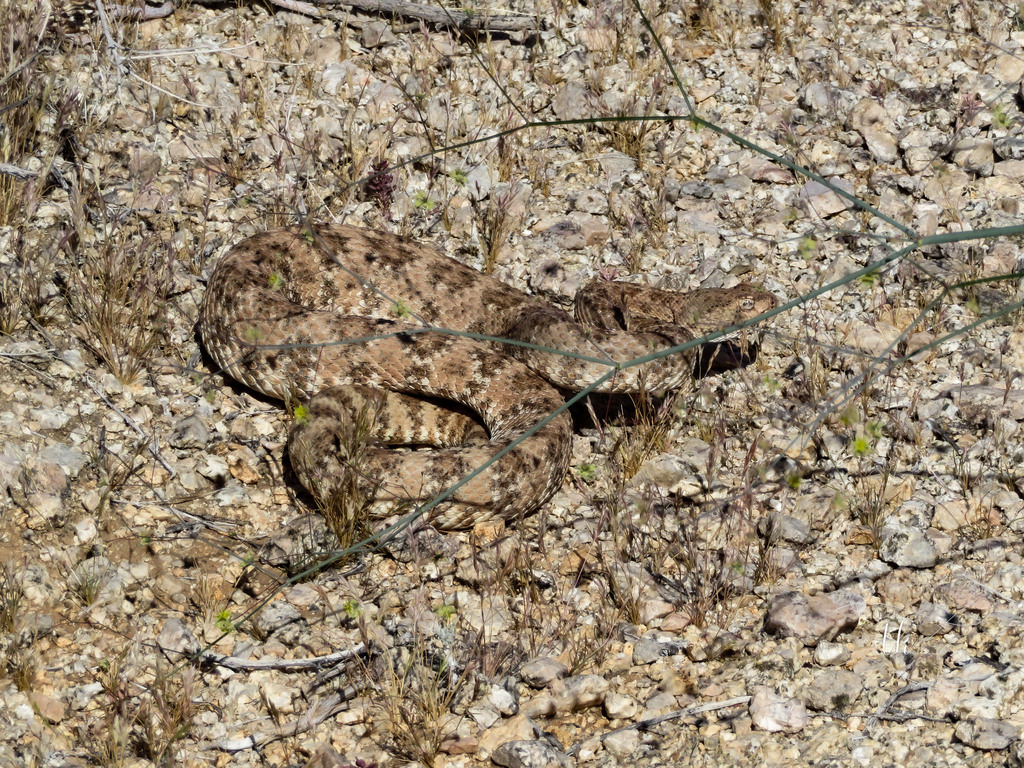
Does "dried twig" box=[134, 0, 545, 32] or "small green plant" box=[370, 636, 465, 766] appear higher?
"dried twig" box=[134, 0, 545, 32]

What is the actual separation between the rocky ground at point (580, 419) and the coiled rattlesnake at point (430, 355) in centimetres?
28

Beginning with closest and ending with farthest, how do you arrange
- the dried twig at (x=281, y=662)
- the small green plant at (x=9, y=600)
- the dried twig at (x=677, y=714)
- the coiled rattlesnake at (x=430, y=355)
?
the dried twig at (x=677, y=714) → the small green plant at (x=9, y=600) → the dried twig at (x=281, y=662) → the coiled rattlesnake at (x=430, y=355)

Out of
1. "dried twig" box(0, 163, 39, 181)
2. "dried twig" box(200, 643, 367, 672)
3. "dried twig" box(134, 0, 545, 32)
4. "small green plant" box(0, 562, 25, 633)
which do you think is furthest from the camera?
"dried twig" box(134, 0, 545, 32)

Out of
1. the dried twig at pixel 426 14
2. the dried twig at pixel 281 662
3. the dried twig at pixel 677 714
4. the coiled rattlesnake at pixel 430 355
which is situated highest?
the dried twig at pixel 426 14

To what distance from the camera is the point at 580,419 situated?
24.6 ft

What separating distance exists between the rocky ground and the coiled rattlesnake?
28 cm

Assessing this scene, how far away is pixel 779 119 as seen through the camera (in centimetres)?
940

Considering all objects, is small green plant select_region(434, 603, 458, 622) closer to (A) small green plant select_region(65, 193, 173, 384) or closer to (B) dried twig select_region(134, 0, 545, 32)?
(A) small green plant select_region(65, 193, 173, 384)

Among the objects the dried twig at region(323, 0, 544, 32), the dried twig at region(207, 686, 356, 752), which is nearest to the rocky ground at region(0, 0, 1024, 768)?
the dried twig at region(207, 686, 356, 752)

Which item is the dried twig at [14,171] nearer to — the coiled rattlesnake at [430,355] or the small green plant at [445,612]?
the coiled rattlesnake at [430,355]

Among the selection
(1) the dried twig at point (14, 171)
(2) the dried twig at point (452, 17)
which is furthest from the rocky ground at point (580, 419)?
(1) the dried twig at point (14, 171)

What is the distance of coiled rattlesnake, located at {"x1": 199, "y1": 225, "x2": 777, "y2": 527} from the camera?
6.42m

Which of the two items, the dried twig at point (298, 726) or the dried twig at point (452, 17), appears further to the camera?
the dried twig at point (452, 17)

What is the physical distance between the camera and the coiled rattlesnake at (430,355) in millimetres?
6418
